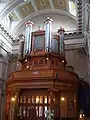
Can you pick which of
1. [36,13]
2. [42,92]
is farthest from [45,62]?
[36,13]

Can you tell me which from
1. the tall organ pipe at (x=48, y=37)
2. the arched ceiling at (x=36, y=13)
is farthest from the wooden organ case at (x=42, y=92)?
the arched ceiling at (x=36, y=13)

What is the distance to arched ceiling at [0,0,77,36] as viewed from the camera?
16422 mm

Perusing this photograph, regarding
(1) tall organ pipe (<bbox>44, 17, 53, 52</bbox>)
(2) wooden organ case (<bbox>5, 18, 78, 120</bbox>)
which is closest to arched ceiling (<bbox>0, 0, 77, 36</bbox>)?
(1) tall organ pipe (<bbox>44, 17, 53, 52</bbox>)

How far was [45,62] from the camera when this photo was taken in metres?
14.4

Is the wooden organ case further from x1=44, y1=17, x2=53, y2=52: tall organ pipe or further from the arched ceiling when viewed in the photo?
the arched ceiling

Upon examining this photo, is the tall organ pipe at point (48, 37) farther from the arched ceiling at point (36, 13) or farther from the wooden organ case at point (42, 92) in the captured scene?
the arched ceiling at point (36, 13)

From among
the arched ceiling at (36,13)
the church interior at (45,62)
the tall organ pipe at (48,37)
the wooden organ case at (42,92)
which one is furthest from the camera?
the arched ceiling at (36,13)

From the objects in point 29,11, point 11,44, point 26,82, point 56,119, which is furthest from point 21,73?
point 29,11

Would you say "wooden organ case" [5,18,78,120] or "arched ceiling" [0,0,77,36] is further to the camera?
"arched ceiling" [0,0,77,36]

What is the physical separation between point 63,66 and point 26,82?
283 cm

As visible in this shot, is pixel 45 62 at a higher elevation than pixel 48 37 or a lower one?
lower

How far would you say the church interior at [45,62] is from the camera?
12.6m

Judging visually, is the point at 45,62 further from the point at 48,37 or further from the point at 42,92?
the point at 42,92

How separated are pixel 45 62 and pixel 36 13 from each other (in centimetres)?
584
